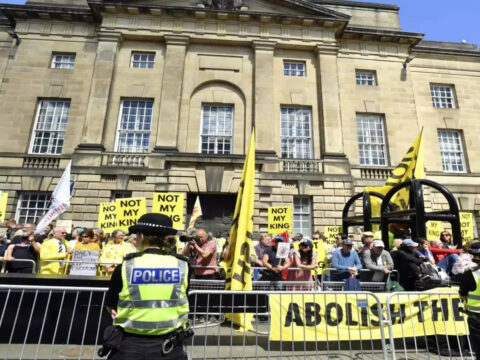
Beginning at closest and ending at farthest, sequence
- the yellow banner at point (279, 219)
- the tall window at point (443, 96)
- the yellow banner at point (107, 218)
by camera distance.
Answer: the yellow banner at point (107, 218), the yellow banner at point (279, 219), the tall window at point (443, 96)

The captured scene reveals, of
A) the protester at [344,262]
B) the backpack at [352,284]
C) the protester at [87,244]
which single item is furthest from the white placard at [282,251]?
the protester at [87,244]

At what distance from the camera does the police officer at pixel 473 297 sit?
12.7ft

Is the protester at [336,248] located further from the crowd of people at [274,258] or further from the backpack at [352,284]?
the backpack at [352,284]

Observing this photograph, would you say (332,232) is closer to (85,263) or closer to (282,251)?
(282,251)

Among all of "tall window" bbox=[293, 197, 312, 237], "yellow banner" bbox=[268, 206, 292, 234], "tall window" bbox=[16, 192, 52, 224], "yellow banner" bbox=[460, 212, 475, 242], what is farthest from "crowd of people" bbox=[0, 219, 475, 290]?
"tall window" bbox=[16, 192, 52, 224]

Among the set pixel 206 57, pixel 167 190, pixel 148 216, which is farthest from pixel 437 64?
pixel 148 216

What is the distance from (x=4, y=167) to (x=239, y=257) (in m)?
15.5

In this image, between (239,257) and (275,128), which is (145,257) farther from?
(275,128)

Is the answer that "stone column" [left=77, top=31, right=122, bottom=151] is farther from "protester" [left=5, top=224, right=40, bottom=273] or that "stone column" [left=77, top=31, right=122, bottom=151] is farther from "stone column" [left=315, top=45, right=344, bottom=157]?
"stone column" [left=315, top=45, right=344, bottom=157]

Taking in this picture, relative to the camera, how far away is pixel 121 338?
227 cm

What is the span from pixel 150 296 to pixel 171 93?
15.9 metres

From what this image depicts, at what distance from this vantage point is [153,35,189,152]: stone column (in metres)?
16.0

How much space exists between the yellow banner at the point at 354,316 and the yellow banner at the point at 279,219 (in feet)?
21.3

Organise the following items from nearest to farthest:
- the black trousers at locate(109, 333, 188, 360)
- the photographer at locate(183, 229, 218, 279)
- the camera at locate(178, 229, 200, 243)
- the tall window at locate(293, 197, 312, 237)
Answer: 1. the black trousers at locate(109, 333, 188, 360)
2. the camera at locate(178, 229, 200, 243)
3. the photographer at locate(183, 229, 218, 279)
4. the tall window at locate(293, 197, 312, 237)
